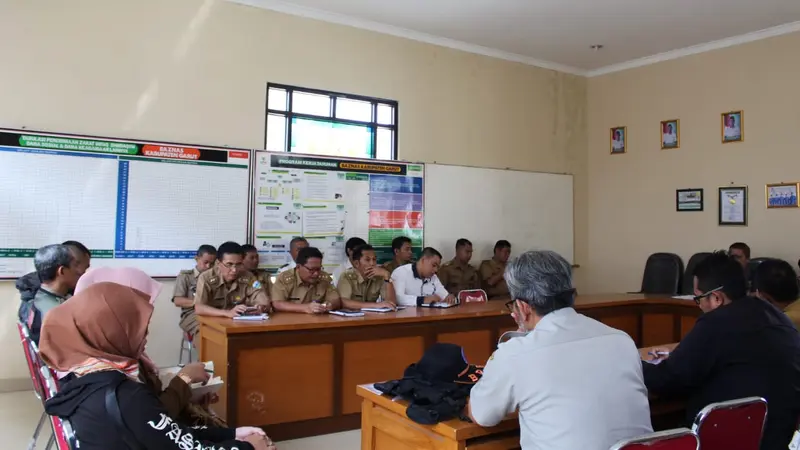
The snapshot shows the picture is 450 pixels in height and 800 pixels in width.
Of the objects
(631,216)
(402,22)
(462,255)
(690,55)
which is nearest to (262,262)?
(462,255)

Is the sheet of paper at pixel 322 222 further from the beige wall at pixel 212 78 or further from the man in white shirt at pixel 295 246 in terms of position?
the beige wall at pixel 212 78

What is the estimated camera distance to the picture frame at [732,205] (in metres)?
6.57

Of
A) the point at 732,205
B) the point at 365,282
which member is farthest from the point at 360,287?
the point at 732,205

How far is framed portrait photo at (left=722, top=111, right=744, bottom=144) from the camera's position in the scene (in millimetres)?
6629

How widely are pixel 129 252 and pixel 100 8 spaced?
6.81 feet

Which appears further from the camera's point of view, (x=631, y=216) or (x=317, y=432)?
(x=631, y=216)

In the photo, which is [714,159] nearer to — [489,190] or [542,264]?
[489,190]

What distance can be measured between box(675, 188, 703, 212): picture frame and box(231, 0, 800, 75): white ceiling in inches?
64.4

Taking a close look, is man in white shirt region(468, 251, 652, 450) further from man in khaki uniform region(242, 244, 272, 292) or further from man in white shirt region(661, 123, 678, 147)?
man in white shirt region(661, 123, 678, 147)

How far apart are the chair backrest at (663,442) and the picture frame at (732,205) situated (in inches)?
228

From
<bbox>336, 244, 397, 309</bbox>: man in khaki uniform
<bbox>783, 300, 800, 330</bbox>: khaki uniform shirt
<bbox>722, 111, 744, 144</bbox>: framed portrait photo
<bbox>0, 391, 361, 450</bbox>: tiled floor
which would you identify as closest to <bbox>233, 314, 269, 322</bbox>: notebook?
<bbox>0, 391, 361, 450</bbox>: tiled floor

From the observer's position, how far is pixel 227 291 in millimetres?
4590

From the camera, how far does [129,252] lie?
5117 mm

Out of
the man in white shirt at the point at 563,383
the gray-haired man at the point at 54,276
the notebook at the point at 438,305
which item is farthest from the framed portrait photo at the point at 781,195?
the gray-haired man at the point at 54,276
